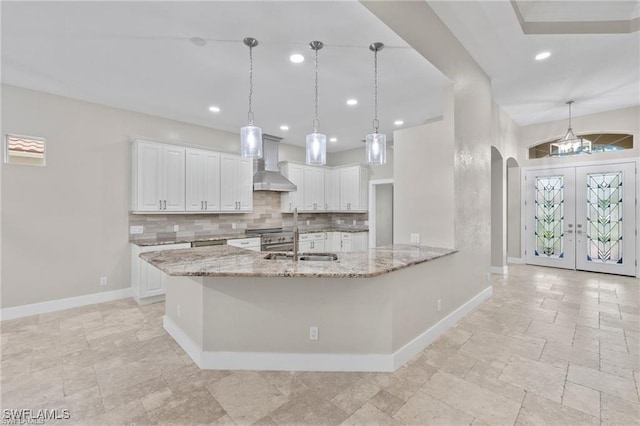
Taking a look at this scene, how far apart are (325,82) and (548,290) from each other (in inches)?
190

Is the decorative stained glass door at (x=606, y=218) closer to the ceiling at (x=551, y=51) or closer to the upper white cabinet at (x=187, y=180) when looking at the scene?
the ceiling at (x=551, y=51)

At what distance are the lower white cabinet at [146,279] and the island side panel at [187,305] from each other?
111cm

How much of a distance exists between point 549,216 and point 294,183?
228 inches

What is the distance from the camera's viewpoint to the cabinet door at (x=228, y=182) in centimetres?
515

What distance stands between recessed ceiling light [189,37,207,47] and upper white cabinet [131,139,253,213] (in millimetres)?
2230

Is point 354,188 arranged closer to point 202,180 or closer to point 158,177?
point 202,180

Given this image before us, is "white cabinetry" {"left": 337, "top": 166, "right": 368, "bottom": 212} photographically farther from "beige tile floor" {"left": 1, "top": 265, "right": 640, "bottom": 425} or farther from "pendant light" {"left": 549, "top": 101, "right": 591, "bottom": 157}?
"beige tile floor" {"left": 1, "top": 265, "right": 640, "bottom": 425}

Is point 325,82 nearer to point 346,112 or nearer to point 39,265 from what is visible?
point 346,112

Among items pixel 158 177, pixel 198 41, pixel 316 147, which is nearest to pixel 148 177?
pixel 158 177

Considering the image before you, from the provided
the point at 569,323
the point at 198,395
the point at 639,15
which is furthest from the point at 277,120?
the point at 569,323

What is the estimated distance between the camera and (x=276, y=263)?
2393 mm

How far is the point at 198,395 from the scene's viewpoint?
2064mm

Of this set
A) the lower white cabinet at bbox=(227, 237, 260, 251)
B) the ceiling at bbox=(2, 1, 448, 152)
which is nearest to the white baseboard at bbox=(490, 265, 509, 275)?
the ceiling at bbox=(2, 1, 448, 152)

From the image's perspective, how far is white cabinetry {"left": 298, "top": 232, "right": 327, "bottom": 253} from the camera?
6215 mm
